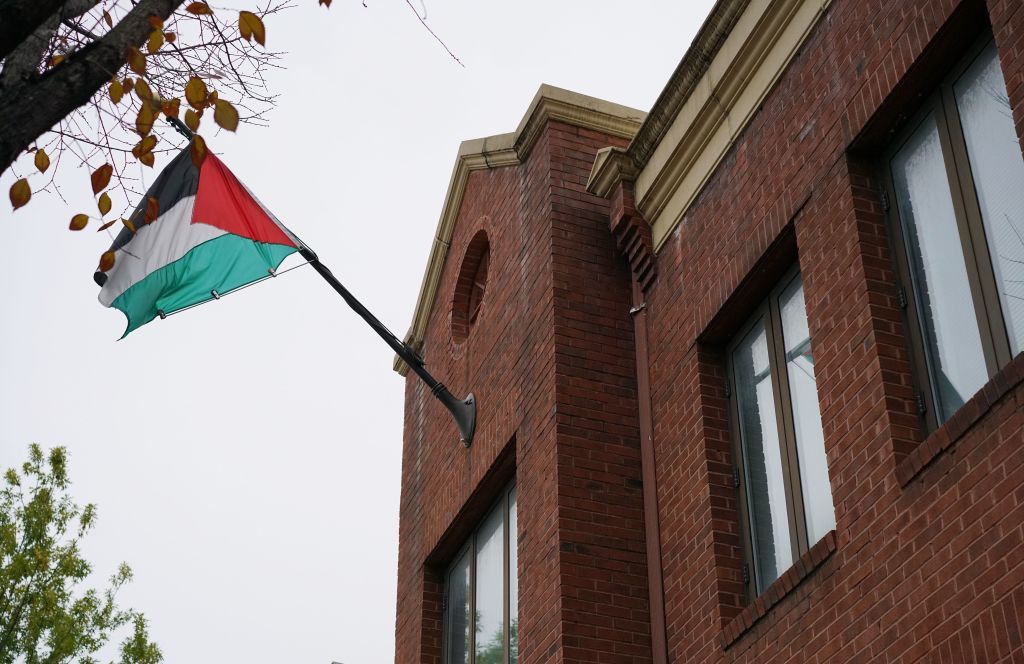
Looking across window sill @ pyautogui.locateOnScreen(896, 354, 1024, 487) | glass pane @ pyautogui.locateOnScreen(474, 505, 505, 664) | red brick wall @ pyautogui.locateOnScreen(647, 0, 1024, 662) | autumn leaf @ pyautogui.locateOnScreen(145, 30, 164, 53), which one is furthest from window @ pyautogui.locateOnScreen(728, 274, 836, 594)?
autumn leaf @ pyautogui.locateOnScreen(145, 30, 164, 53)

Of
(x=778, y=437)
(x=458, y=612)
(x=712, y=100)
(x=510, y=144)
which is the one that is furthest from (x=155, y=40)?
(x=458, y=612)

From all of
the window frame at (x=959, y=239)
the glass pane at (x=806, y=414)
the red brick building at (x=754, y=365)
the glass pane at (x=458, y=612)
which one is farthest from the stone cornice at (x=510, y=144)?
the window frame at (x=959, y=239)

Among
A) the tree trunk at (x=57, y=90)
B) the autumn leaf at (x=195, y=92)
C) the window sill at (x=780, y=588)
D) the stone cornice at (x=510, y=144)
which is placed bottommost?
the window sill at (x=780, y=588)

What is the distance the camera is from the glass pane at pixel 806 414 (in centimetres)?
817

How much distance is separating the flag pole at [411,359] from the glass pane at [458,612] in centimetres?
122

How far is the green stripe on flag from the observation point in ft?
37.0

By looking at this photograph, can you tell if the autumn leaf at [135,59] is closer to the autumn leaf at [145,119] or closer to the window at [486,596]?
the autumn leaf at [145,119]

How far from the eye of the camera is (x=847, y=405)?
7.71 metres

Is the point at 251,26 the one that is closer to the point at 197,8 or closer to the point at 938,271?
the point at 197,8

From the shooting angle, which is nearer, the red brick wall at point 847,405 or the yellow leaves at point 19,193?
the yellow leaves at point 19,193

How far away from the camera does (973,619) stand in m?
6.19

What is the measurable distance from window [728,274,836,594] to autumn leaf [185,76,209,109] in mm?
4311

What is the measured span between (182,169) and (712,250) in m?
5.00

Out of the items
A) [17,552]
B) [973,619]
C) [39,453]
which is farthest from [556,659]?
[39,453]
